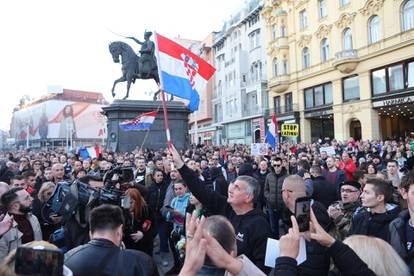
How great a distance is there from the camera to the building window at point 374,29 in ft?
90.0

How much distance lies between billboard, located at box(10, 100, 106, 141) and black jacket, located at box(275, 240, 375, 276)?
81.6m

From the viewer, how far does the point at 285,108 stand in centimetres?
3825

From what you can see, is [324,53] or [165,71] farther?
[324,53]

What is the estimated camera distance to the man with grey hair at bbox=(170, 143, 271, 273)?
9.93 ft

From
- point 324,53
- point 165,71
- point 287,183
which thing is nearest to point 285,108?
point 324,53

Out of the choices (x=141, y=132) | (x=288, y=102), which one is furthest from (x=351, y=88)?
(x=141, y=132)

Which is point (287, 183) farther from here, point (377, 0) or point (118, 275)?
point (377, 0)

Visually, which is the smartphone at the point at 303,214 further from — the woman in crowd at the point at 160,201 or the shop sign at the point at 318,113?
the shop sign at the point at 318,113

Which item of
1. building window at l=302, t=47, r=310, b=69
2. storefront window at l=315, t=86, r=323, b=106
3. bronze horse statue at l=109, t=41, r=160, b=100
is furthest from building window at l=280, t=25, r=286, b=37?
bronze horse statue at l=109, t=41, r=160, b=100

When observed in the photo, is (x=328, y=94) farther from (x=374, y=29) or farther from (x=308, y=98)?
(x=374, y=29)

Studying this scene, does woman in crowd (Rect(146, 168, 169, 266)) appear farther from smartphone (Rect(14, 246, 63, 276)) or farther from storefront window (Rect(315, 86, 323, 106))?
storefront window (Rect(315, 86, 323, 106))

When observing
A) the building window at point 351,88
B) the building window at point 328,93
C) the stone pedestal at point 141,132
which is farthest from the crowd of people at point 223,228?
the building window at point 328,93

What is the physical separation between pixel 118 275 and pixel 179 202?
3.37 m

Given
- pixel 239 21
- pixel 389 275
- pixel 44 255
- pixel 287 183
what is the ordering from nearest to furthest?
pixel 44 255, pixel 389 275, pixel 287 183, pixel 239 21
